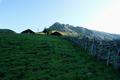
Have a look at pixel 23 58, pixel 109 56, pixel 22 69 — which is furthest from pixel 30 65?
pixel 109 56

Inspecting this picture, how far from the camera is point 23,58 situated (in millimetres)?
27266

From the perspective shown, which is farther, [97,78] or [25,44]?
[25,44]

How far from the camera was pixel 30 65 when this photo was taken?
2411cm

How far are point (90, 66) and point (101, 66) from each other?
1112 mm

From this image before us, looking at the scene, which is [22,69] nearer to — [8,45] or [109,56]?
[109,56]

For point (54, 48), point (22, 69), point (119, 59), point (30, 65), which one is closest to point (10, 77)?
point (22, 69)

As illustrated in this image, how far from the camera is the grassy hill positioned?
20.6 meters

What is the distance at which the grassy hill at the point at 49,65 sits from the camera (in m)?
20.6

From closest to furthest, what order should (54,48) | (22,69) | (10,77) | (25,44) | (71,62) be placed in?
(10,77) → (22,69) → (71,62) → (54,48) → (25,44)

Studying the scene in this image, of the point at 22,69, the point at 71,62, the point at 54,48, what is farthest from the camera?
the point at 54,48

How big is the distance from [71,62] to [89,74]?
4955 mm

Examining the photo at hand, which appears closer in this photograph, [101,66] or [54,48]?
[101,66]

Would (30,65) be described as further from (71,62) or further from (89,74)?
(89,74)

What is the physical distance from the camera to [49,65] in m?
24.2
